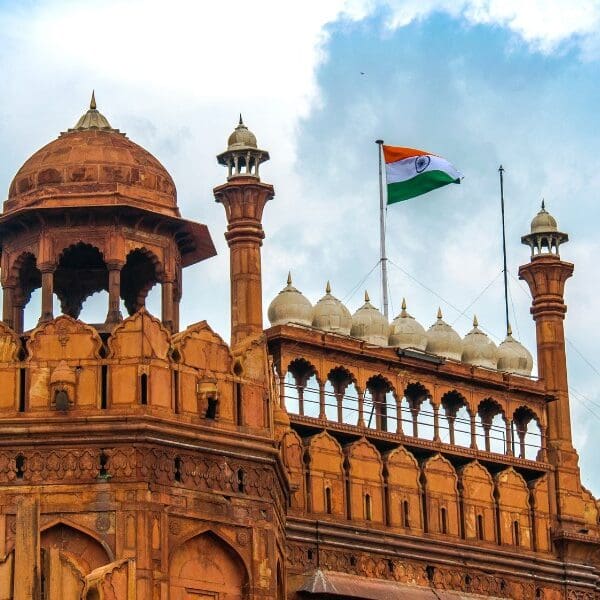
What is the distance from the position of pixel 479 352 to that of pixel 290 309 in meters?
3.60

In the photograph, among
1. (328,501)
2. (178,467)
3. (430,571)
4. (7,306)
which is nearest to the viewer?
(178,467)

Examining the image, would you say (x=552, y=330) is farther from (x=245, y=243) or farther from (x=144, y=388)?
(x=144, y=388)

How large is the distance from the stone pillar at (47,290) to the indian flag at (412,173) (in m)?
8.26

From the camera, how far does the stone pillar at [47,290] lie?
28.1 meters

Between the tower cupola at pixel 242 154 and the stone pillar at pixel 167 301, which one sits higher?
the tower cupola at pixel 242 154

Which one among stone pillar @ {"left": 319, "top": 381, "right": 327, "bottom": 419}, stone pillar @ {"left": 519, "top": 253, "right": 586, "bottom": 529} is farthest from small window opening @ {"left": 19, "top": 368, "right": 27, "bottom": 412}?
stone pillar @ {"left": 519, "top": 253, "right": 586, "bottom": 529}

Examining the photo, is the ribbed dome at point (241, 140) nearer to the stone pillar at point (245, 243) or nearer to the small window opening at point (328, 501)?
the stone pillar at point (245, 243)

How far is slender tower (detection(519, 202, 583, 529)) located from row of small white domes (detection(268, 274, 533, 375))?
437mm

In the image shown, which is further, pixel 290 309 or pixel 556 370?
pixel 556 370

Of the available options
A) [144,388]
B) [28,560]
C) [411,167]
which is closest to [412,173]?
[411,167]

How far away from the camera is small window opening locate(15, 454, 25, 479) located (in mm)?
25781

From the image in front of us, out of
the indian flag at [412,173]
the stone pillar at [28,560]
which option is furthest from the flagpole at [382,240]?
the stone pillar at [28,560]

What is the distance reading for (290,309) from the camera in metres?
32.1

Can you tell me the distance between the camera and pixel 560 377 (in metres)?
35.1
